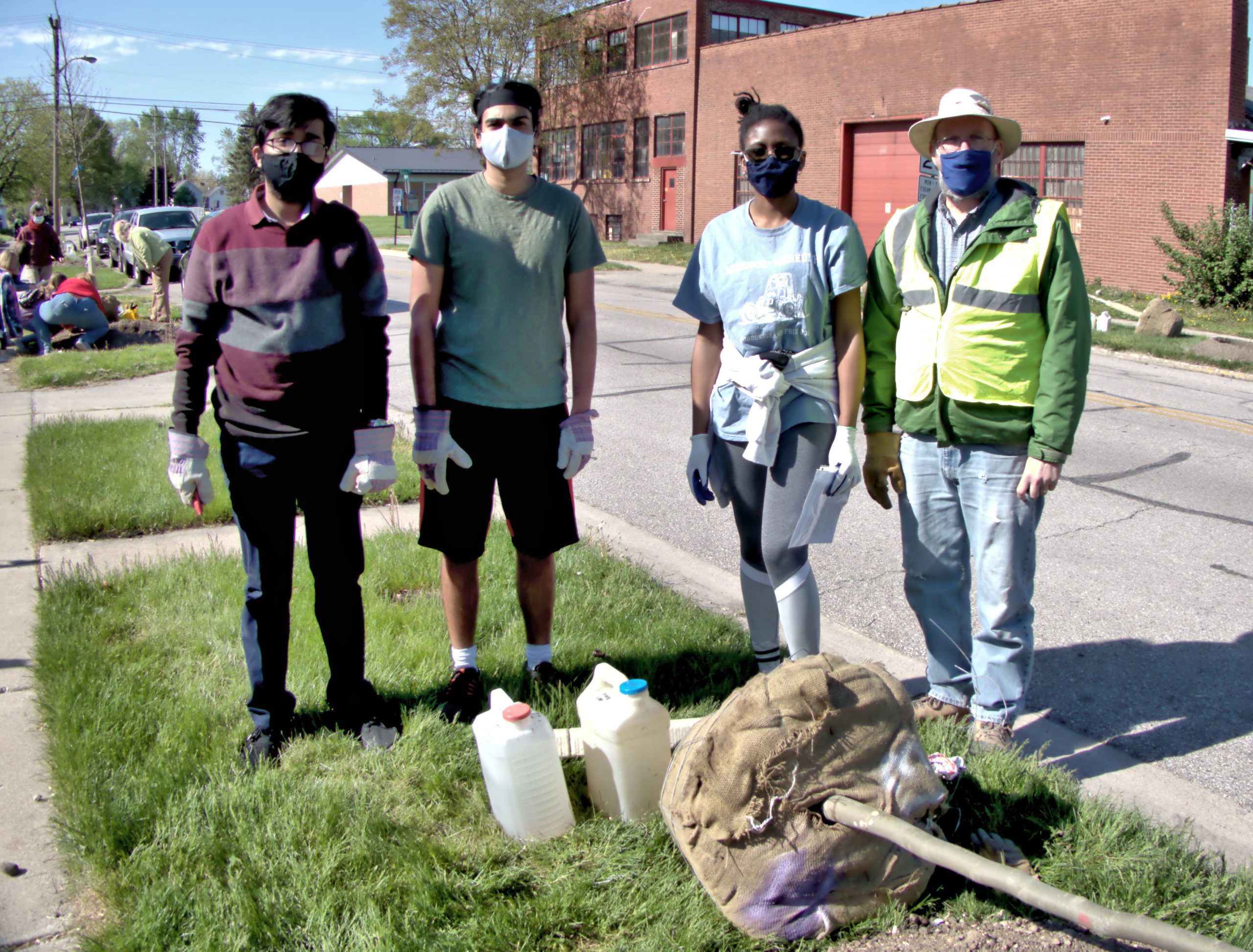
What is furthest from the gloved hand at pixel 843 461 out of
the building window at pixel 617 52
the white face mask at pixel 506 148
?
the building window at pixel 617 52

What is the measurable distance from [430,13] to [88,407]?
42.4 metres

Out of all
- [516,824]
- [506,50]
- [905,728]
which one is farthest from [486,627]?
[506,50]

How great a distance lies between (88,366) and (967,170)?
1136cm

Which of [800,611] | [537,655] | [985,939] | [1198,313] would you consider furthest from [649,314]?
[985,939]

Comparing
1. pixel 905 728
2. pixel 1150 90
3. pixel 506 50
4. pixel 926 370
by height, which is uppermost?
pixel 506 50

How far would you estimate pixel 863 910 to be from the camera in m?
2.53

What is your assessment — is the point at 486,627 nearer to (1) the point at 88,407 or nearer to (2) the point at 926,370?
(2) the point at 926,370

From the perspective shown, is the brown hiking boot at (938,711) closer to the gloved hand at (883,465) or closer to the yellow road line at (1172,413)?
the gloved hand at (883,465)

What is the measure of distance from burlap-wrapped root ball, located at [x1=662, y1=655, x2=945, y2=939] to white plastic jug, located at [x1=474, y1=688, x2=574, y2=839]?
44 cm

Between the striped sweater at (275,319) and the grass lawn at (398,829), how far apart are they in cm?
109

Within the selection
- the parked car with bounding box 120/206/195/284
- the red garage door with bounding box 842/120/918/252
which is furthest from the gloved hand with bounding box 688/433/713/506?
the parked car with bounding box 120/206/195/284

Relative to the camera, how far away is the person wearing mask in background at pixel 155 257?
1511cm

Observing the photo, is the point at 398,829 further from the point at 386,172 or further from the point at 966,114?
the point at 386,172

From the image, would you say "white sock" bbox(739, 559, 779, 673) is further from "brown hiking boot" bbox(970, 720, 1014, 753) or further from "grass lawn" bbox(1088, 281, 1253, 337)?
"grass lawn" bbox(1088, 281, 1253, 337)
